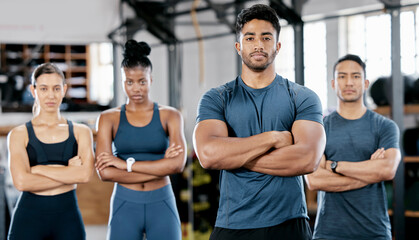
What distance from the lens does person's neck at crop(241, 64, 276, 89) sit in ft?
6.31

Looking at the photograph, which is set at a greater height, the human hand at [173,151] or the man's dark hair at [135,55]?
the man's dark hair at [135,55]

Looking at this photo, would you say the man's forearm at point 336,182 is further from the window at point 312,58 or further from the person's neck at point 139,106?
the window at point 312,58

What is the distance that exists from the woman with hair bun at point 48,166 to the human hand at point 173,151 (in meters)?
0.43

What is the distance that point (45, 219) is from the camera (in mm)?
2479

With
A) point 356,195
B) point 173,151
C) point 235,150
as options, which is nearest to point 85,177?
point 173,151

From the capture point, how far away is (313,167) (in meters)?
1.85

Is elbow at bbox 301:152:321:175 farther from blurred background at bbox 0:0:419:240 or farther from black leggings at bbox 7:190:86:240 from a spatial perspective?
blurred background at bbox 0:0:419:240

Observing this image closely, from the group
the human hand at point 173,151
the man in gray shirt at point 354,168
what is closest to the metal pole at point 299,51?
the man in gray shirt at point 354,168

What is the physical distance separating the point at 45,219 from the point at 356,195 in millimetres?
1656

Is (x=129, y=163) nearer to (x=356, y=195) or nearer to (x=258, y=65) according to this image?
(x=258, y=65)

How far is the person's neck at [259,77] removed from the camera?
1925 millimetres

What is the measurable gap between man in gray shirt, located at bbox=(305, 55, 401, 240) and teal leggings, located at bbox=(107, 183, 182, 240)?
0.82 metres

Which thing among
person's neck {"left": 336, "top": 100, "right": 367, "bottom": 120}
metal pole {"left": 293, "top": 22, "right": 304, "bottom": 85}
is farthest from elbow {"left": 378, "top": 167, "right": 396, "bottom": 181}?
metal pole {"left": 293, "top": 22, "right": 304, "bottom": 85}

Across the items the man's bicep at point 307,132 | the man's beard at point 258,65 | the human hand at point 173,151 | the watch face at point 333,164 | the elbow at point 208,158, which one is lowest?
the watch face at point 333,164
